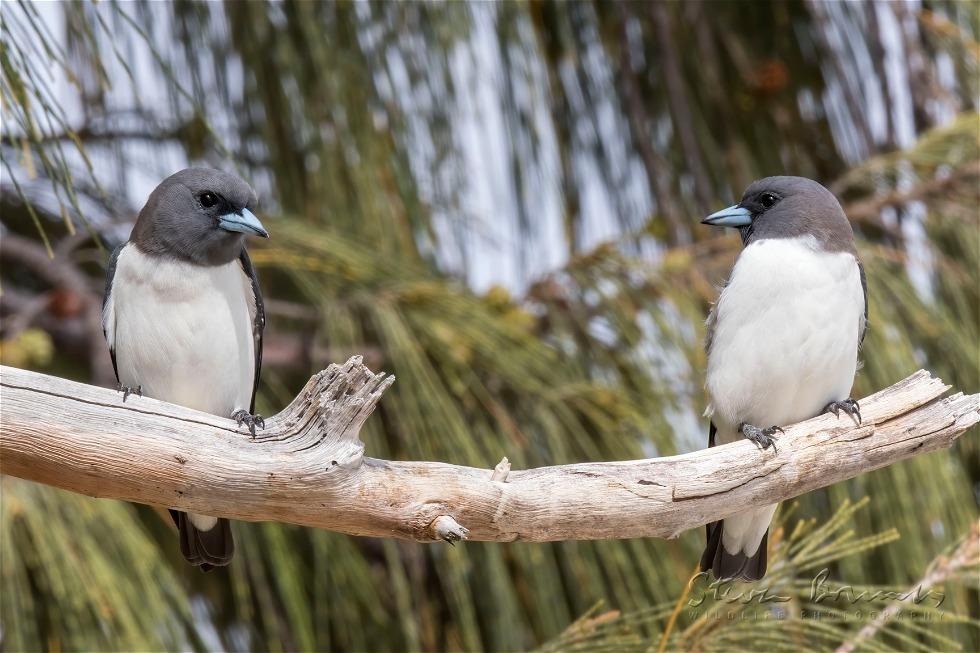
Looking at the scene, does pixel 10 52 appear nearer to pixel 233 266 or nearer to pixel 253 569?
pixel 233 266

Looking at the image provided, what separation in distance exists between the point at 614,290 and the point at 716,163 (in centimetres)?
86

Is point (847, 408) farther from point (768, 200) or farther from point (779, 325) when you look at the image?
point (768, 200)

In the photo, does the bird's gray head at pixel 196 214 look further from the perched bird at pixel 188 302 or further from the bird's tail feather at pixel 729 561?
the bird's tail feather at pixel 729 561

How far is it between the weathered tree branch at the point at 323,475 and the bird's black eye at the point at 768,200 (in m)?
0.70

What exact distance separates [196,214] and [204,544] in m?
0.62

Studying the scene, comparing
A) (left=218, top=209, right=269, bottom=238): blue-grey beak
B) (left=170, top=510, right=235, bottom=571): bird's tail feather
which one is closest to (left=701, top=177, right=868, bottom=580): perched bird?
(left=218, top=209, right=269, bottom=238): blue-grey beak

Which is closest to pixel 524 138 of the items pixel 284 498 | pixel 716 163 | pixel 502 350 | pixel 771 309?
pixel 716 163

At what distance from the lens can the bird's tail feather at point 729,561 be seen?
96.6 inches

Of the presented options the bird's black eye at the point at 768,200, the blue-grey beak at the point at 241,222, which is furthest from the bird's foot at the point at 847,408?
the blue-grey beak at the point at 241,222

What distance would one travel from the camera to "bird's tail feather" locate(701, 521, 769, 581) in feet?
8.05

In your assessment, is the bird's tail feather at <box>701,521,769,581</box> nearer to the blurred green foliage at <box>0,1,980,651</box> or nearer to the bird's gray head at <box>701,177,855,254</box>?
the blurred green foliage at <box>0,1,980,651</box>

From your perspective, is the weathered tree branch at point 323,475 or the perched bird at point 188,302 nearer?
the weathered tree branch at point 323,475

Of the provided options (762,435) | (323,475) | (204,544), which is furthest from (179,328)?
(762,435)

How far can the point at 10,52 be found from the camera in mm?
1670
